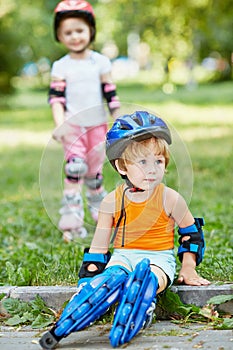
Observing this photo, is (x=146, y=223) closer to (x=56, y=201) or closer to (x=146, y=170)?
(x=146, y=170)

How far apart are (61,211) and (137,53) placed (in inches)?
2408

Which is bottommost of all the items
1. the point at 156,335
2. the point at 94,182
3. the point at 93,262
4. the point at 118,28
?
the point at 156,335

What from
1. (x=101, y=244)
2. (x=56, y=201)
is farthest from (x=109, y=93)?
(x=101, y=244)

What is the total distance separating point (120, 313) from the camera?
3740 mm

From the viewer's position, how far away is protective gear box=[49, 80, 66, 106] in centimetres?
646

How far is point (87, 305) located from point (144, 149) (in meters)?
0.96

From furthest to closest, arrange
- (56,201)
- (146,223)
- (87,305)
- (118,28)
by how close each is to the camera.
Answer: (118,28), (56,201), (146,223), (87,305)

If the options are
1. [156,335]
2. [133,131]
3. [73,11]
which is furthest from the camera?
[73,11]

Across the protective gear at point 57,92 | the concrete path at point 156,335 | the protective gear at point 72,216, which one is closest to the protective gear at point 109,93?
the protective gear at point 57,92

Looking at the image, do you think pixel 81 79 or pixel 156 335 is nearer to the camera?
pixel 156 335

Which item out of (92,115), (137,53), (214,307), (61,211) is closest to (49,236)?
(61,211)

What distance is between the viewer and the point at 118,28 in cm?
4091

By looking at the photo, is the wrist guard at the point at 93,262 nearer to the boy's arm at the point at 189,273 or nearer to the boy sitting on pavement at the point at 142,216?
the boy sitting on pavement at the point at 142,216

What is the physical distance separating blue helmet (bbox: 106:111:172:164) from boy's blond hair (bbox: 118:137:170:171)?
25mm
